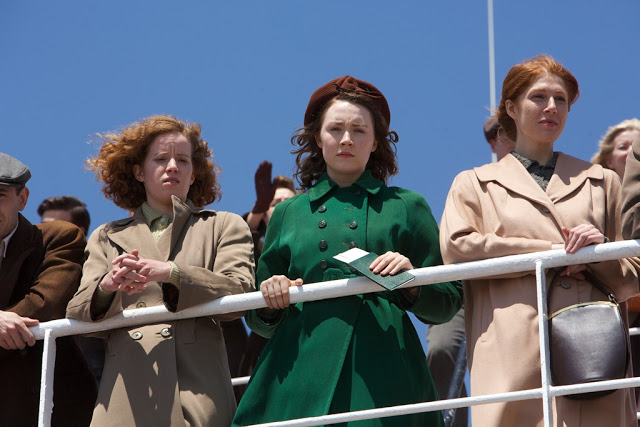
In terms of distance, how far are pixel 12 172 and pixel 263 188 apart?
240cm

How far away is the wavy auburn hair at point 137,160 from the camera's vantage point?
18.9 ft

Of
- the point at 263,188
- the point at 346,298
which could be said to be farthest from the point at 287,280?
the point at 263,188

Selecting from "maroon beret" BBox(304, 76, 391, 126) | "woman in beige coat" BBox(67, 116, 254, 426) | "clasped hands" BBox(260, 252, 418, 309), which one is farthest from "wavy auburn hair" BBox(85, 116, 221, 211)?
"clasped hands" BBox(260, 252, 418, 309)

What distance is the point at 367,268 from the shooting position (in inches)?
181

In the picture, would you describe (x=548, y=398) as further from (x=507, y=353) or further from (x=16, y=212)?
(x=16, y=212)

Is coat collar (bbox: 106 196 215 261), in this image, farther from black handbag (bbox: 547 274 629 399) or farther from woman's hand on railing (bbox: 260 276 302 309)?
black handbag (bbox: 547 274 629 399)

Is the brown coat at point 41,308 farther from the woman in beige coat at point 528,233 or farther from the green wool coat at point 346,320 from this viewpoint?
the woman in beige coat at point 528,233

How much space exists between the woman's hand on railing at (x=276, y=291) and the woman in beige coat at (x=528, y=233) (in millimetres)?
688

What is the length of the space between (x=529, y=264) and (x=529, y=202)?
618mm

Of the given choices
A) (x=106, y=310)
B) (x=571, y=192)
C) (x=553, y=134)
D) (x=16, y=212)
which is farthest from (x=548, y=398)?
(x=16, y=212)

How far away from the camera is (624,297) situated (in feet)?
15.7

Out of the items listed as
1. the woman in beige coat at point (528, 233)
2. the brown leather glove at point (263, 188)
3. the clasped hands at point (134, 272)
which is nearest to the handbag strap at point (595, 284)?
the woman in beige coat at point (528, 233)

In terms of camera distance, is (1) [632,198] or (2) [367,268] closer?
(2) [367,268]

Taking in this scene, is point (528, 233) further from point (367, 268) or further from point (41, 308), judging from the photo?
point (41, 308)
